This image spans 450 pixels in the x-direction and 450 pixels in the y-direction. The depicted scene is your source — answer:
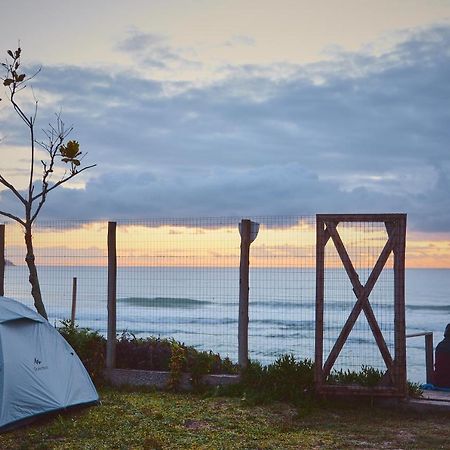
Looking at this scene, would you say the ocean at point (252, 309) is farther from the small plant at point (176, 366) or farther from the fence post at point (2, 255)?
the small plant at point (176, 366)

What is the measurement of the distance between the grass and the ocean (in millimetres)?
1349

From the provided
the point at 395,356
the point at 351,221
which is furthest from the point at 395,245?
the point at 395,356

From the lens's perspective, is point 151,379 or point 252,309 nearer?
point 151,379

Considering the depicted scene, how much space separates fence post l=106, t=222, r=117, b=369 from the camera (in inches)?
474

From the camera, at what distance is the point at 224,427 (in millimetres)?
9109

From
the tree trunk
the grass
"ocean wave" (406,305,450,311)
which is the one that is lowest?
the grass

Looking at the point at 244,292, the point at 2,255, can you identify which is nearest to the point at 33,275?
the point at 2,255

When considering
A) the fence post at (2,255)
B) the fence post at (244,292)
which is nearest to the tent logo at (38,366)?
the fence post at (244,292)

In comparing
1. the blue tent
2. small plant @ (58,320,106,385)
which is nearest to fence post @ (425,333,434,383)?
small plant @ (58,320,106,385)

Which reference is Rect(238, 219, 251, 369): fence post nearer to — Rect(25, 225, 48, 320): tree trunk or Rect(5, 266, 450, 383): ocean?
Rect(5, 266, 450, 383): ocean

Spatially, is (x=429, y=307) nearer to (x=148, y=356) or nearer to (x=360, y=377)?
(x=148, y=356)

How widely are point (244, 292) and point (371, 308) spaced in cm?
191

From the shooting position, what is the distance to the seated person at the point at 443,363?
11.5 m

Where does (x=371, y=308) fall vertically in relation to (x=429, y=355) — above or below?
above
